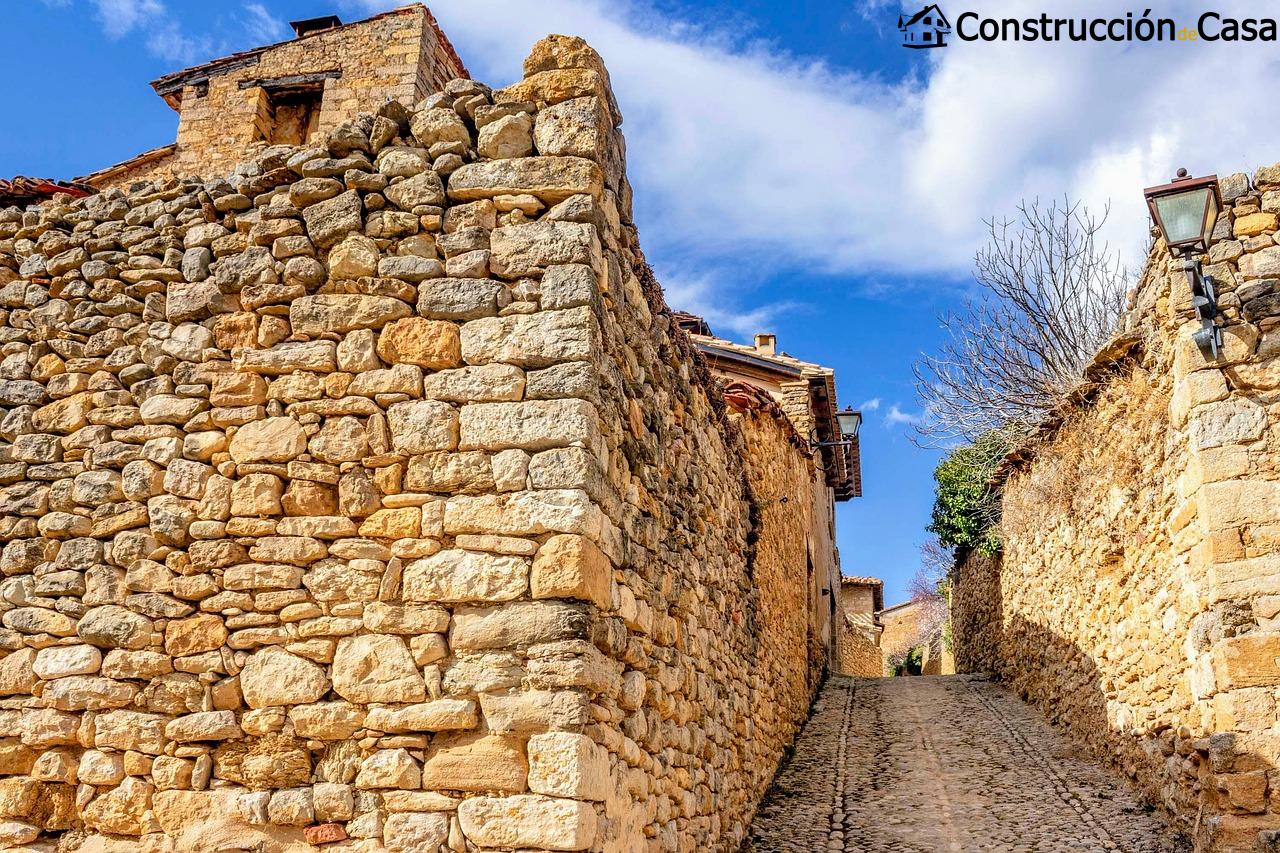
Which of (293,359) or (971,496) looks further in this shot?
(971,496)

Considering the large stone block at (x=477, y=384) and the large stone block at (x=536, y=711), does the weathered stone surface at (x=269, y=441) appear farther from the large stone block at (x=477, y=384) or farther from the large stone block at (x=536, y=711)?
the large stone block at (x=536, y=711)

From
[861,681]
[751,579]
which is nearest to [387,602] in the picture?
[751,579]

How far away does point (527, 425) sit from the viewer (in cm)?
379

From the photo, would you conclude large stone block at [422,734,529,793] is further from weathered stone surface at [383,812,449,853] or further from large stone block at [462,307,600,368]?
large stone block at [462,307,600,368]

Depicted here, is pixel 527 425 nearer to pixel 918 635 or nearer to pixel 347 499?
pixel 347 499

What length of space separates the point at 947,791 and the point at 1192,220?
16.8ft

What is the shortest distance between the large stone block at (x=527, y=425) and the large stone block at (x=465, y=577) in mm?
437

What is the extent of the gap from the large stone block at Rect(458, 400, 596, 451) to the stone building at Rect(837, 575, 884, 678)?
1632cm

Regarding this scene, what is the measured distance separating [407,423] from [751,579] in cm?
455

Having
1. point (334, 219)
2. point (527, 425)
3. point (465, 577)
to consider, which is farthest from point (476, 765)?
point (334, 219)

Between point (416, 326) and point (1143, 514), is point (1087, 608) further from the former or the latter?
point (416, 326)

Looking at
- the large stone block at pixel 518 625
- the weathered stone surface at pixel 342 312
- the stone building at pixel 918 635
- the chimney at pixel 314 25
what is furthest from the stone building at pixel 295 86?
the stone building at pixel 918 635

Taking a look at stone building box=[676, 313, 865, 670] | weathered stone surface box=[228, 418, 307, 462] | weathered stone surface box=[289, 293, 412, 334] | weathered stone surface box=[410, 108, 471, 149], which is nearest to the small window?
stone building box=[676, 313, 865, 670]

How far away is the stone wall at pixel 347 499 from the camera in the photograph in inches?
141
